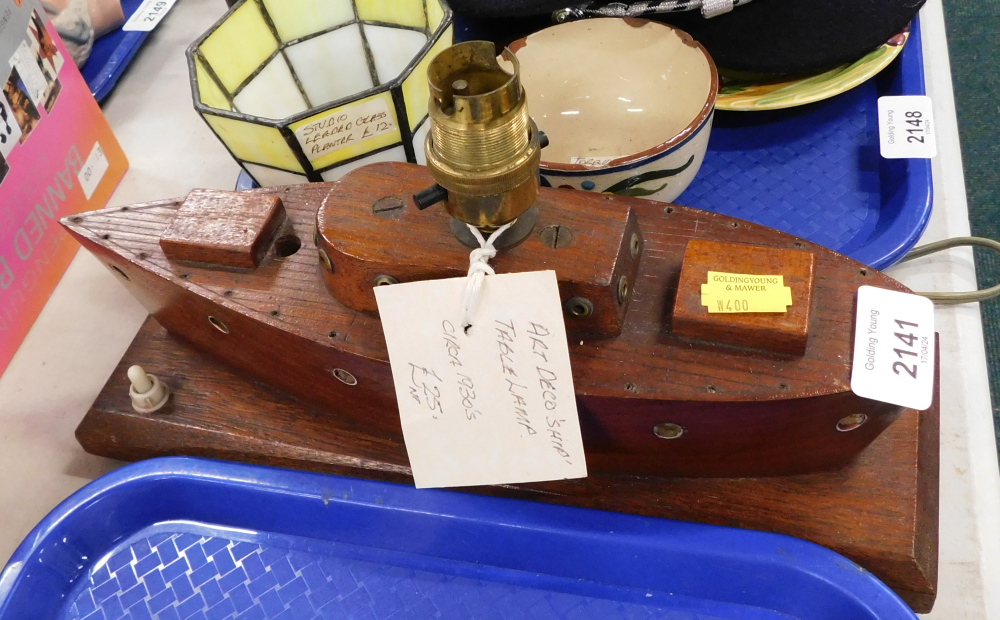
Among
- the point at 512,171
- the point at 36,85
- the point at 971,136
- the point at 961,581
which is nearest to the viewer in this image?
the point at 512,171

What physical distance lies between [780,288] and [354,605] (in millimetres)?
390

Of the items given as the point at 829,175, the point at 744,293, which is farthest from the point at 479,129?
the point at 829,175

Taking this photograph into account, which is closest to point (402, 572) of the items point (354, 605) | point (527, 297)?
point (354, 605)

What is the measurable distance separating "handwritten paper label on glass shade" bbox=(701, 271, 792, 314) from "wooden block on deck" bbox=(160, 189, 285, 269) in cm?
31

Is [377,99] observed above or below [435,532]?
above

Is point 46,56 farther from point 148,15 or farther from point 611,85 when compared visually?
point 611,85

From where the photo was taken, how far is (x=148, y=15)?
1081mm

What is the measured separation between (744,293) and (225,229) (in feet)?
1.17

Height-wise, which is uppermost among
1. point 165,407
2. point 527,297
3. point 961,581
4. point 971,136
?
point 527,297

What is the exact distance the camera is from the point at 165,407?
2.19 feet

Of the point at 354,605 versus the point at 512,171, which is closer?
the point at 512,171

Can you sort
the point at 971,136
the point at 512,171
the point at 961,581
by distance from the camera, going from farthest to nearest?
the point at 971,136
the point at 961,581
the point at 512,171

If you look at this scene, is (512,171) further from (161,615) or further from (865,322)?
(161,615)

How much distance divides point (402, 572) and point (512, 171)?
0.36 m
